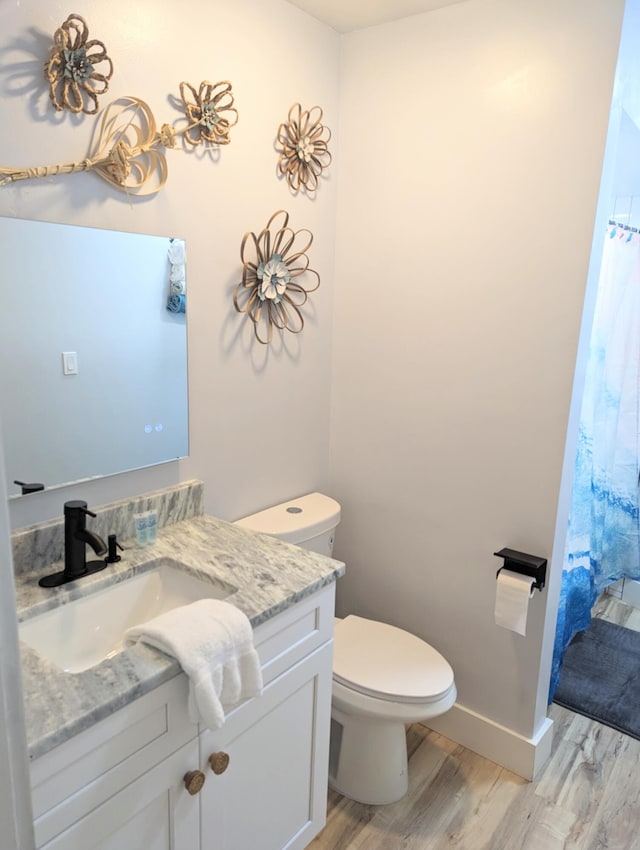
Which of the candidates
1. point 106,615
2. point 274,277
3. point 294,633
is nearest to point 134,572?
point 106,615

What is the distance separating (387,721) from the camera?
5.86 feet

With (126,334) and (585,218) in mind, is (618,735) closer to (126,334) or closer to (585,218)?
(585,218)

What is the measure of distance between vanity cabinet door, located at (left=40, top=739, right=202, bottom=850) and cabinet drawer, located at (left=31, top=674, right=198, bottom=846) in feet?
0.07

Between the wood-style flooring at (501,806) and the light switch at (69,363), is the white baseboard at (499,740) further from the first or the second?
the light switch at (69,363)

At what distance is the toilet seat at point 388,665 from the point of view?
177 cm

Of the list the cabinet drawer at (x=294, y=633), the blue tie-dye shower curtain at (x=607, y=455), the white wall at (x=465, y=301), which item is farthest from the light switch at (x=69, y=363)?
the blue tie-dye shower curtain at (x=607, y=455)

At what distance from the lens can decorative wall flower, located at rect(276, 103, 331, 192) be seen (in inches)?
75.1

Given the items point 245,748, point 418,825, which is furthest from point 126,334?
point 418,825

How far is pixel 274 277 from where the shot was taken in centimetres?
193

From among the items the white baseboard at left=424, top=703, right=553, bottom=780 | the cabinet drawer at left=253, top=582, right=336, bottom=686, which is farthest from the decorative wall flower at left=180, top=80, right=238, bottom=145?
the white baseboard at left=424, top=703, right=553, bottom=780

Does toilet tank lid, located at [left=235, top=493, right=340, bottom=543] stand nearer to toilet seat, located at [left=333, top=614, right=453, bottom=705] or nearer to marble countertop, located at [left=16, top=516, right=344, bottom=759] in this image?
marble countertop, located at [left=16, top=516, right=344, bottom=759]

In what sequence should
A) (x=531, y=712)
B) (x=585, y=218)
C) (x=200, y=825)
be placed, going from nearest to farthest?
(x=200, y=825), (x=585, y=218), (x=531, y=712)

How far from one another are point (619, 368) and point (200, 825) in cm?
268

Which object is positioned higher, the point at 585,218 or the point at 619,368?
the point at 585,218
